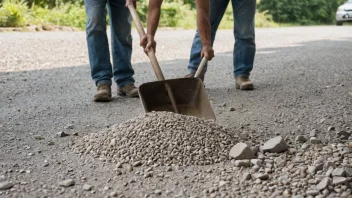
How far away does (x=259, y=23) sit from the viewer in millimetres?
22688

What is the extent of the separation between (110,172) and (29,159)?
20.7 inches

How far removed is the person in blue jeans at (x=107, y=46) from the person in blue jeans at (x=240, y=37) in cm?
63

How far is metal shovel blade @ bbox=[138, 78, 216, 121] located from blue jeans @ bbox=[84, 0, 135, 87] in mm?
1149

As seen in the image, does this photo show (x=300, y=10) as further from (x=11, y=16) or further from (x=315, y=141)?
(x=315, y=141)

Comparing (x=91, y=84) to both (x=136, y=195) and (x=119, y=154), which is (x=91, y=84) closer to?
(x=119, y=154)

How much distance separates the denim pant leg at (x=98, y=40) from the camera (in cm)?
467

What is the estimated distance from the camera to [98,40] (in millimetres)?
4773

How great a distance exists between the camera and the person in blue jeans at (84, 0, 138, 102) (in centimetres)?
470

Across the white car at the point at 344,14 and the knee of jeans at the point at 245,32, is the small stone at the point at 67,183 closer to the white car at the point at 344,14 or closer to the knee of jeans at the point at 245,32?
the knee of jeans at the point at 245,32

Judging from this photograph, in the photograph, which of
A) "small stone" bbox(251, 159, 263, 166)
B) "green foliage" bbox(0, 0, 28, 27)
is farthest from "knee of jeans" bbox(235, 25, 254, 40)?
"green foliage" bbox(0, 0, 28, 27)

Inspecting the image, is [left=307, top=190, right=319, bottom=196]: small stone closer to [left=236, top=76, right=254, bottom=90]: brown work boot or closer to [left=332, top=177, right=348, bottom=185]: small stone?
[left=332, top=177, right=348, bottom=185]: small stone

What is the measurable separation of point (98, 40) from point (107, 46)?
0.40 feet

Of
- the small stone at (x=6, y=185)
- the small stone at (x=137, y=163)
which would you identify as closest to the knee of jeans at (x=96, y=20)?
the small stone at (x=137, y=163)

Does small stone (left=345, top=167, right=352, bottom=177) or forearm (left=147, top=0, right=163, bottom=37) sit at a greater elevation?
forearm (left=147, top=0, right=163, bottom=37)
